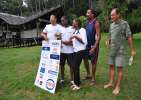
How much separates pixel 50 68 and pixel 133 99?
7.61 ft

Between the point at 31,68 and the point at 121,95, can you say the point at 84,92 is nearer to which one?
the point at 121,95

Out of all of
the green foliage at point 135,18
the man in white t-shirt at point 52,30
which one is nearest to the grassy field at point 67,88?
the man in white t-shirt at point 52,30

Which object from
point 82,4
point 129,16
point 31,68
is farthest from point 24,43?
point 82,4

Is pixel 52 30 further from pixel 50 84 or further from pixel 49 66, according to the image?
pixel 50 84

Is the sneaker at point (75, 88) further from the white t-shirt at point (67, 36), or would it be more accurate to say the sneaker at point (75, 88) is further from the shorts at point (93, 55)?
the white t-shirt at point (67, 36)

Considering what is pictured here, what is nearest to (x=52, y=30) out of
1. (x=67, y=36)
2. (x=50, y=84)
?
(x=67, y=36)

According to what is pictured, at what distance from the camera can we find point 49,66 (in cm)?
873

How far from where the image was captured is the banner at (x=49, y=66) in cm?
850

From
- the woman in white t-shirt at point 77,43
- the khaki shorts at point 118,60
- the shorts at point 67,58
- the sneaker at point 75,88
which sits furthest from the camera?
the shorts at point 67,58

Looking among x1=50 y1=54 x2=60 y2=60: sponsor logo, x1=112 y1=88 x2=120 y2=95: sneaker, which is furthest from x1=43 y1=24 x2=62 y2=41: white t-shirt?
x1=112 y1=88 x2=120 y2=95: sneaker

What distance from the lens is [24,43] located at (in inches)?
1163

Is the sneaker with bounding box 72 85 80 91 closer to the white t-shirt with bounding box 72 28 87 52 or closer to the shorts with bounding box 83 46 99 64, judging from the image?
the shorts with bounding box 83 46 99 64

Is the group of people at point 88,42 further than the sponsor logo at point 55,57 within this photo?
No

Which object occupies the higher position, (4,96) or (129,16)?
(129,16)
